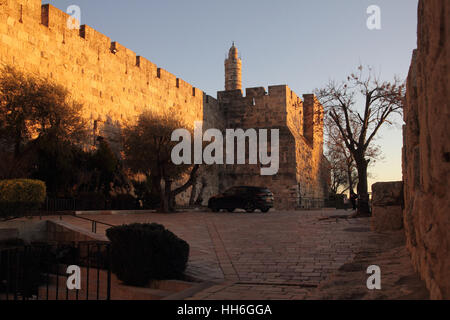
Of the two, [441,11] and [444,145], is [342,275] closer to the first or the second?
[444,145]

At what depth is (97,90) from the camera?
18.4 metres

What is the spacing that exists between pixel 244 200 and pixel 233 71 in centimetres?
2662

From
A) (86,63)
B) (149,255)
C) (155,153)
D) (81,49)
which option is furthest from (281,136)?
(149,255)

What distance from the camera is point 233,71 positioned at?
146 ft

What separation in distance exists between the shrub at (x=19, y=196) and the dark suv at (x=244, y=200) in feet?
37.4

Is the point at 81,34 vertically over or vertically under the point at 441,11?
over

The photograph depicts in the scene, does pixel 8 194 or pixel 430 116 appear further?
pixel 8 194

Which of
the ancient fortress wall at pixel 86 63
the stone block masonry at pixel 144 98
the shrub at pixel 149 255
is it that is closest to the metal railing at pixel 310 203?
the stone block masonry at pixel 144 98

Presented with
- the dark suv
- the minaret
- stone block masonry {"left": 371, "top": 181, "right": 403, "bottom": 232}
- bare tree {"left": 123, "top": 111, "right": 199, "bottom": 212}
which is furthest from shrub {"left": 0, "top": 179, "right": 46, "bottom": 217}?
the minaret

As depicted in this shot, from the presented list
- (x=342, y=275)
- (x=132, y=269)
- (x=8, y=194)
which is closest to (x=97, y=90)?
(x=8, y=194)

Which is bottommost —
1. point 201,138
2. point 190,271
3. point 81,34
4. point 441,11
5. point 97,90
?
point 190,271

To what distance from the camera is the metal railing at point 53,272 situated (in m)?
7.14

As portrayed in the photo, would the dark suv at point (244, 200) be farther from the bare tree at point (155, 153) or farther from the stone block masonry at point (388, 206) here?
the stone block masonry at point (388, 206)
